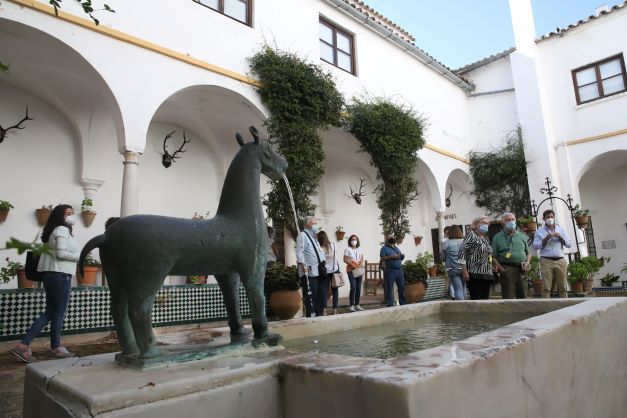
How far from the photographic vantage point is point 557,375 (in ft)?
6.40

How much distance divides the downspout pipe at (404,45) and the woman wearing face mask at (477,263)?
23.6ft

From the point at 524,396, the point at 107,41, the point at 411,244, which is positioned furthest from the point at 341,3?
the point at 524,396

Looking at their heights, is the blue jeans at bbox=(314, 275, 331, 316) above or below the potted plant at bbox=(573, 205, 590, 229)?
below

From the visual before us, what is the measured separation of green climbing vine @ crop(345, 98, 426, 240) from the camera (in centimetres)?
967

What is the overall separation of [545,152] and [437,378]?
1341 centimetres

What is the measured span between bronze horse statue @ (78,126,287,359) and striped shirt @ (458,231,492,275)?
13.3 feet

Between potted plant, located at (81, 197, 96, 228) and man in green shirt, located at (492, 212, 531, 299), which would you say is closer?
man in green shirt, located at (492, 212, 531, 299)

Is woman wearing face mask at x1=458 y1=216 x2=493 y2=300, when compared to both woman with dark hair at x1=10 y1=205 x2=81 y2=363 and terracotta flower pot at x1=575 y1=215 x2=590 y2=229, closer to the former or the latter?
woman with dark hair at x1=10 y1=205 x2=81 y2=363

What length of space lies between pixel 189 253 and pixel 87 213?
6346 millimetres

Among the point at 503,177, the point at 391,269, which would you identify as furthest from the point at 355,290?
the point at 503,177

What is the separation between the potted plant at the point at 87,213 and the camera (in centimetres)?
725

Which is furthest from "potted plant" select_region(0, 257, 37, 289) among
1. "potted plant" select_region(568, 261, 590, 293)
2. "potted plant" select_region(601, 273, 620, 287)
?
"potted plant" select_region(601, 273, 620, 287)

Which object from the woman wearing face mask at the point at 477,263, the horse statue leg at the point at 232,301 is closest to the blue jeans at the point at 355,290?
the woman wearing face mask at the point at 477,263

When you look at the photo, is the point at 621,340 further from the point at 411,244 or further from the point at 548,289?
the point at 411,244
